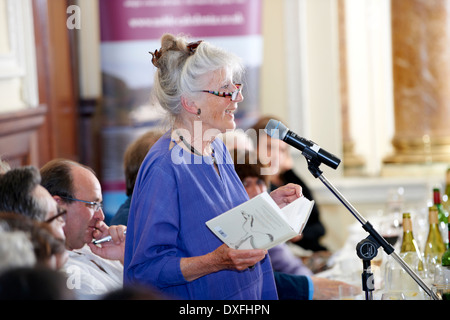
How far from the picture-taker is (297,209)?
5.95 ft

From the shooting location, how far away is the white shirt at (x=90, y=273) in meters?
2.01

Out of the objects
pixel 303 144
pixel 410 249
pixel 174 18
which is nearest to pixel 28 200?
pixel 303 144

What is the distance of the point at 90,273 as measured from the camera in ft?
6.93

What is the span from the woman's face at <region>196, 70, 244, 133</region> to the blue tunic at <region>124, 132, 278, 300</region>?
10 centimetres

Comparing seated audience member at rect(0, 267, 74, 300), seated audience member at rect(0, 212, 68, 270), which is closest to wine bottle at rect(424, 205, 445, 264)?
seated audience member at rect(0, 212, 68, 270)

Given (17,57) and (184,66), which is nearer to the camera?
(184,66)

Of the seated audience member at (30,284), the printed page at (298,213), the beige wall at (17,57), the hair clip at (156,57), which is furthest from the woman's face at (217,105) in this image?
the beige wall at (17,57)

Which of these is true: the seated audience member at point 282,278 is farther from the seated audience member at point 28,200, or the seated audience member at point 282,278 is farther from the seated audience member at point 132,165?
the seated audience member at point 28,200

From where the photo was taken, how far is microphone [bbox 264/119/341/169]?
68.6 inches

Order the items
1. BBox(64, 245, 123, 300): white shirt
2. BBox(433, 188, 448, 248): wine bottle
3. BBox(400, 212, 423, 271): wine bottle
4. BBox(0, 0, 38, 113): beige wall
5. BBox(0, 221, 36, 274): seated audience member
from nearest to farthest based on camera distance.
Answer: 1. BBox(0, 221, 36, 274): seated audience member
2. BBox(64, 245, 123, 300): white shirt
3. BBox(400, 212, 423, 271): wine bottle
4. BBox(433, 188, 448, 248): wine bottle
5. BBox(0, 0, 38, 113): beige wall

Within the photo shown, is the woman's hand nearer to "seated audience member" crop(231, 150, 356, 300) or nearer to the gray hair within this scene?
the gray hair

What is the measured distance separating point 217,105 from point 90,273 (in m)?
0.67

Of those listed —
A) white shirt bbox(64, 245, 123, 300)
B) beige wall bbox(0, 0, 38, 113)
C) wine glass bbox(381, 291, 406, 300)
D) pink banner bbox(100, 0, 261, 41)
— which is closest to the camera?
white shirt bbox(64, 245, 123, 300)

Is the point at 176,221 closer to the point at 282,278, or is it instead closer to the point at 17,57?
the point at 282,278
